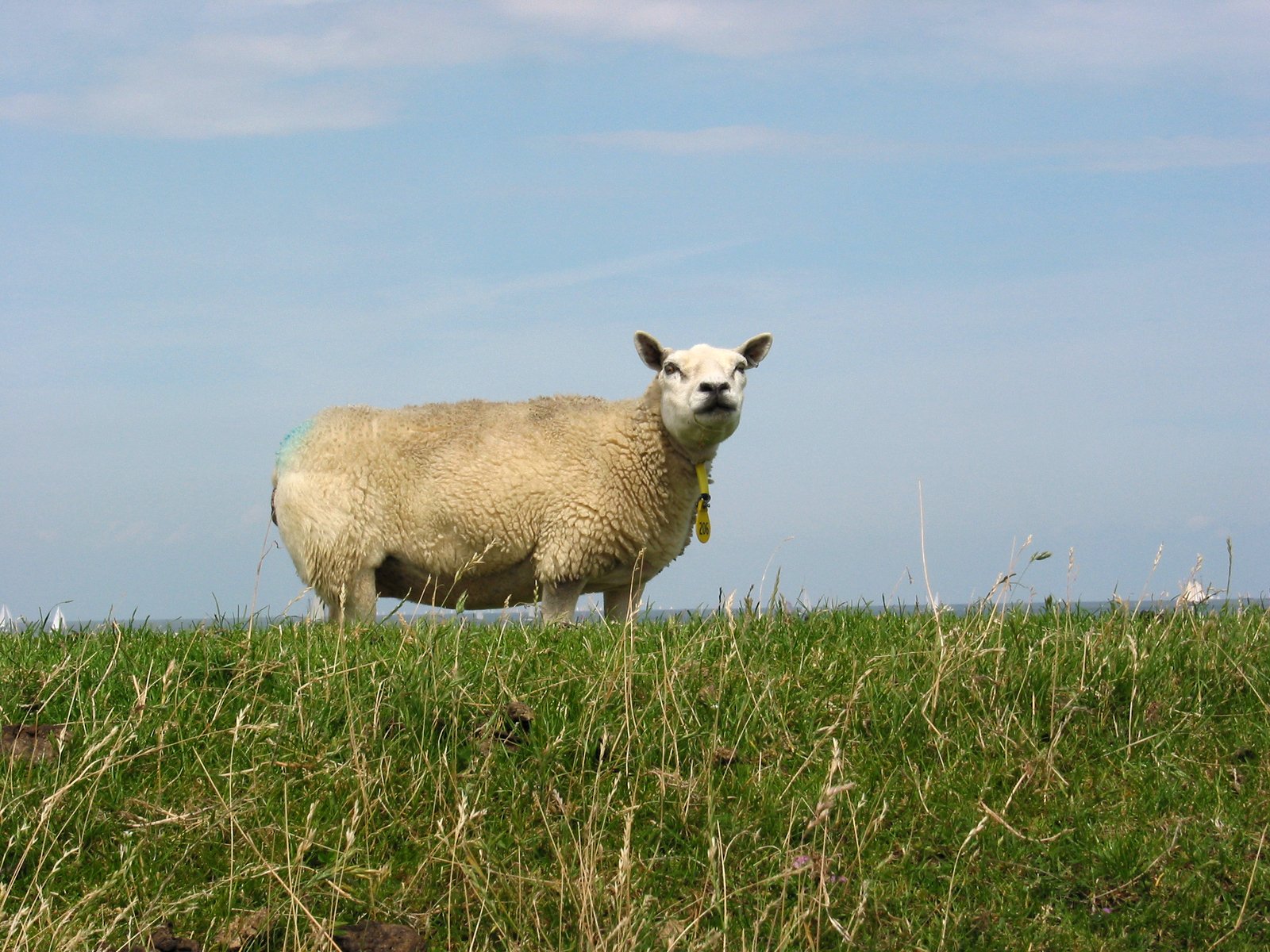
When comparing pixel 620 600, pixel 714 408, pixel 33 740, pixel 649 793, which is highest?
pixel 714 408

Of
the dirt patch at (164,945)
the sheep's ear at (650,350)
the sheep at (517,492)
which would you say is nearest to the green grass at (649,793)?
the dirt patch at (164,945)

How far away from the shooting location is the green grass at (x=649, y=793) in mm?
4371

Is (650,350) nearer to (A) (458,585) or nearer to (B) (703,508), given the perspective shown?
(B) (703,508)

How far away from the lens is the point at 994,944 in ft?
14.3

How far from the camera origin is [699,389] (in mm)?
9945

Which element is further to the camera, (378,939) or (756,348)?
(756,348)

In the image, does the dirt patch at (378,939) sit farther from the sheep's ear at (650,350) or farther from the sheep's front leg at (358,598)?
the sheep's ear at (650,350)

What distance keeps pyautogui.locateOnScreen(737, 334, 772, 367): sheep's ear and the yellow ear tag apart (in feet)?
3.30

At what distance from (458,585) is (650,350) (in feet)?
8.32

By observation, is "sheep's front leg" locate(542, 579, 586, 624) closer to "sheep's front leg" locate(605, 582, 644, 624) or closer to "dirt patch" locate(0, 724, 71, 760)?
"sheep's front leg" locate(605, 582, 644, 624)

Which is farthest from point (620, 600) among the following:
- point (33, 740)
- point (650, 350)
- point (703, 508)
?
point (33, 740)

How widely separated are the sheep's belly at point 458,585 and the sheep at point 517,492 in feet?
0.06

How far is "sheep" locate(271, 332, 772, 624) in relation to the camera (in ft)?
33.2

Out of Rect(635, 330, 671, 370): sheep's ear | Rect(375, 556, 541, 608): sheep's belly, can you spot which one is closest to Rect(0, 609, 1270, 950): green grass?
Rect(375, 556, 541, 608): sheep's belly
